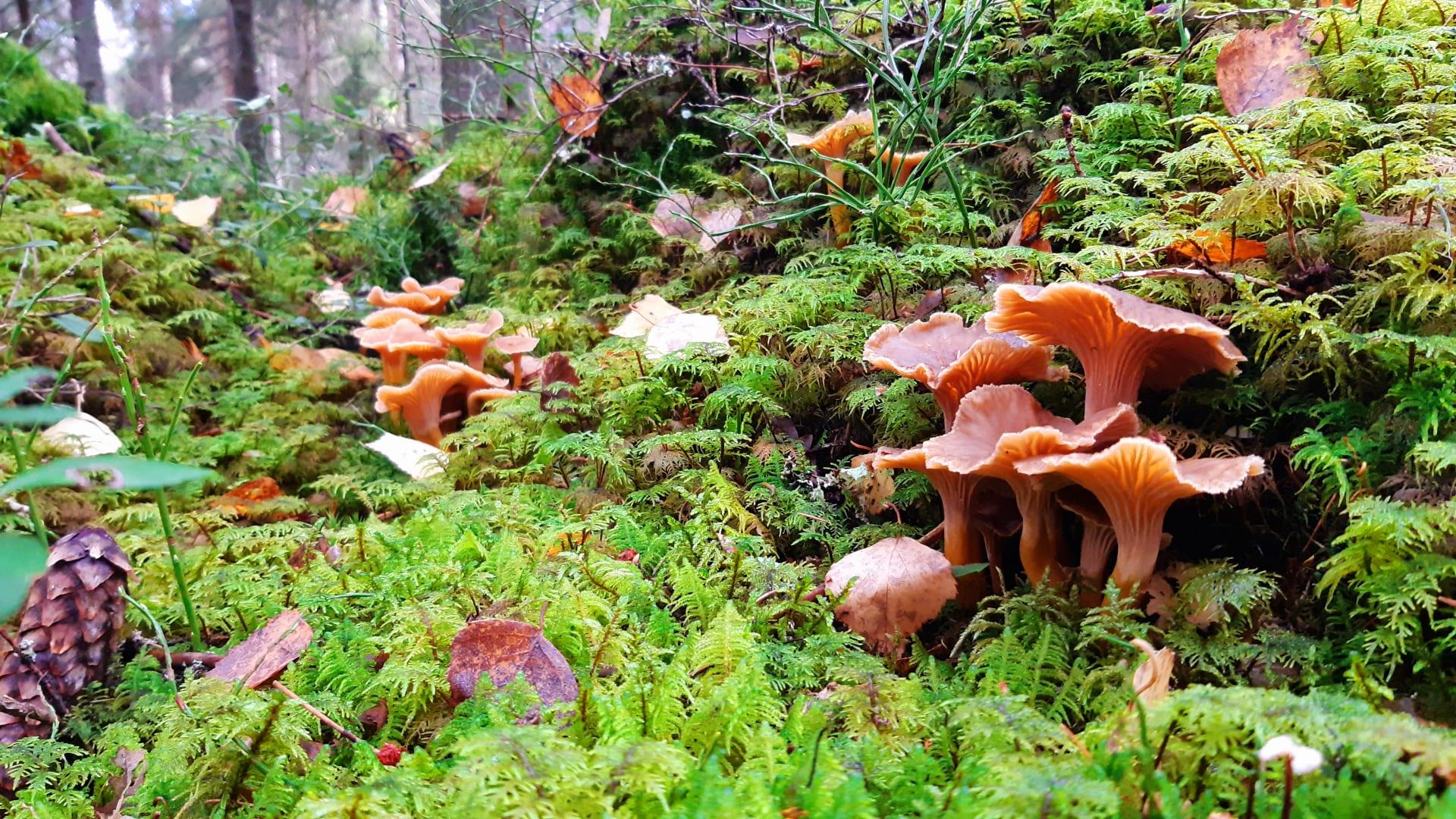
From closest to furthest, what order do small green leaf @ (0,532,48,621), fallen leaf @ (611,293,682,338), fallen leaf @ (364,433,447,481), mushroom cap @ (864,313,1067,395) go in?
small green leaf @ (0,532,48,621) < mushroom cap @ (864,313,1067,395) < fallen leaf @ (364,433,447,481) < fallen leaf @ (611,293,682,338)

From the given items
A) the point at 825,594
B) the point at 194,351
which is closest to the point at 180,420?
the point at 194,351

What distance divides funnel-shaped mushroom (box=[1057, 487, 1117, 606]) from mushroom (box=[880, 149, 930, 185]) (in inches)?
50.4

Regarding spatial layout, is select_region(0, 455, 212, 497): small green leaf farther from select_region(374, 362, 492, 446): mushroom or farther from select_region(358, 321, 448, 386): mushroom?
select_region(358, 321, 448, 386): mushroom

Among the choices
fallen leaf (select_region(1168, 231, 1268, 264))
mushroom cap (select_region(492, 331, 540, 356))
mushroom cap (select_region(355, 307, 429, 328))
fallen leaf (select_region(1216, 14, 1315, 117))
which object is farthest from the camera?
mushroom cap (select_region(355, 307, 429, 328))

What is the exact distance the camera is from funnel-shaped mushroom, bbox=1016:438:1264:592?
134 cm

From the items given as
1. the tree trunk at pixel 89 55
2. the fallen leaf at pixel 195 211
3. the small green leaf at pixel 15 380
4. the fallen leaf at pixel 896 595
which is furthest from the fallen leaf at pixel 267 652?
the tree trunk at pixel 89 55

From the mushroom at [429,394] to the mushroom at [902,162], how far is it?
1767mm

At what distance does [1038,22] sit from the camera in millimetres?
3174

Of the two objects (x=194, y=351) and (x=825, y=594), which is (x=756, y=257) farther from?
(x=194, y=351)

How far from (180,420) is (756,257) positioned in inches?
102

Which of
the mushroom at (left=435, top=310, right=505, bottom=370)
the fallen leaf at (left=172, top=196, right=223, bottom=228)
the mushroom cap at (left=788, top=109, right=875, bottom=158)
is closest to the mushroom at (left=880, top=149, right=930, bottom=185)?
the mushroom cap at (left=788, top=109, right=875, bottom=158)

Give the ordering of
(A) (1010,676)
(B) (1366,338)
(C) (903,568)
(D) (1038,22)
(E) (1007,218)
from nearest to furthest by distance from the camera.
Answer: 1. (A) (1010,676)
2. (B) (1366,338)
3. (C) (903,568)
4. (E) (1007,218)
5. (D) (1038,22)

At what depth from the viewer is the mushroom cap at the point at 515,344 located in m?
3.17

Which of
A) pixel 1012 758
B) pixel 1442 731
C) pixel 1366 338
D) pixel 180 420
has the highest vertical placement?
pixel 1366 338
